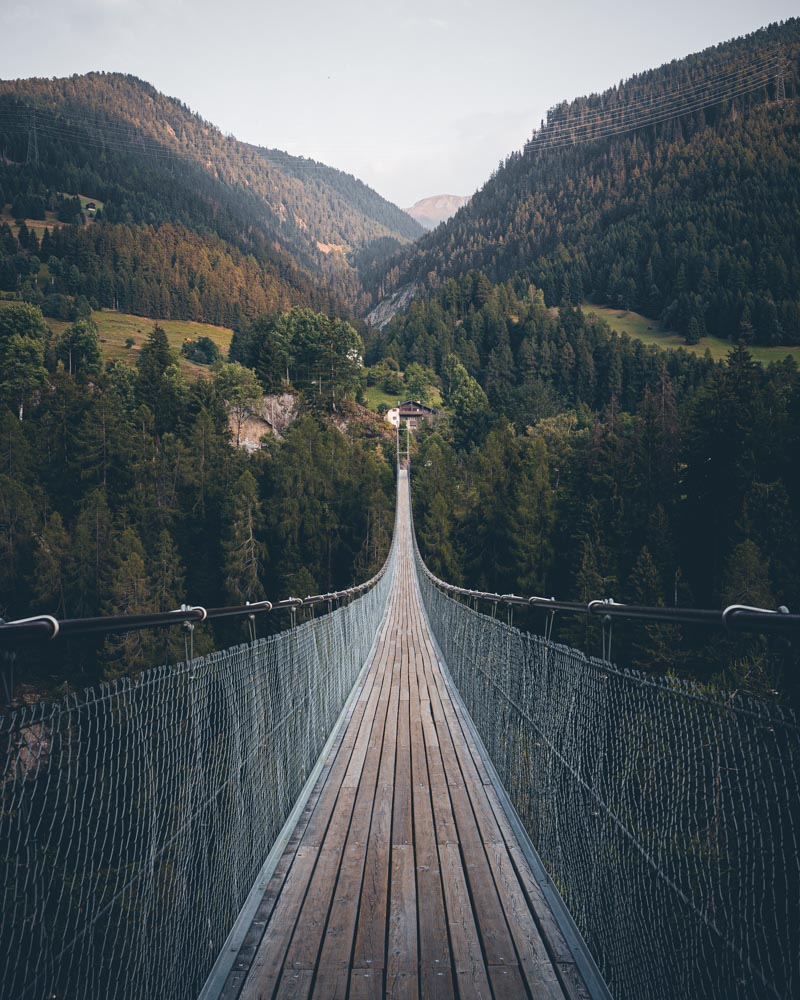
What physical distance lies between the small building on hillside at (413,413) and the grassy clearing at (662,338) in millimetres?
35805

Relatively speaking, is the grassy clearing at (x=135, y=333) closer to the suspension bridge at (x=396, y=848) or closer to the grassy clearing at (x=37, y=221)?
the grassy clearing at (x=37, y=221)

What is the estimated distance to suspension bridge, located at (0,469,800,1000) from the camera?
150cm

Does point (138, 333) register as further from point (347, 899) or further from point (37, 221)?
point (347, 899)

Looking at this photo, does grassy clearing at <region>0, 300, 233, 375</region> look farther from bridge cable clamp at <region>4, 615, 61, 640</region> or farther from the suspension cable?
bridge cable clamp at <region>4, 615, 61, 640</region>

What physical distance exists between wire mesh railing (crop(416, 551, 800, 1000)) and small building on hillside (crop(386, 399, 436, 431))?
75.1 m

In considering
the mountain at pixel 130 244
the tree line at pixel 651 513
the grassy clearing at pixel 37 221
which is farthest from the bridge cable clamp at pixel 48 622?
the grassy clearing at pixel 37 221

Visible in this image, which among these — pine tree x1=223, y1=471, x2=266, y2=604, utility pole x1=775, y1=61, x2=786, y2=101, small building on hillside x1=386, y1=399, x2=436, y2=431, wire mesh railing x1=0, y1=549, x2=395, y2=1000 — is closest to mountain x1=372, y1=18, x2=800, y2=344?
utility pole x1=775, y1=61, x2=786, y2=101

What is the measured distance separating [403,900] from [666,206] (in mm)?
133962

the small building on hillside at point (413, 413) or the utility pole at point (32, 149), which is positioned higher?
the utility pole at point (32, 149)

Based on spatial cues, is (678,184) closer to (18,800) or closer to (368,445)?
(368,445)

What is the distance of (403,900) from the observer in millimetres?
2773

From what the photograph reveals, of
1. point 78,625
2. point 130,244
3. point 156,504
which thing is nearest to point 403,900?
point 78,625

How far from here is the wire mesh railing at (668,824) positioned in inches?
57.7

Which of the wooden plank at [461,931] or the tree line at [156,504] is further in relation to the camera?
the tree line at [156,504]
